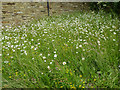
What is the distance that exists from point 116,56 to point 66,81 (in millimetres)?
1139

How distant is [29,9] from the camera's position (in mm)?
6859

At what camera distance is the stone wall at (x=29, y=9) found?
22.0 feet

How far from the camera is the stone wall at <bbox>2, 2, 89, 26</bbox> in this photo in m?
6.71

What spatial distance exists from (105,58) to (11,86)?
1.69 m

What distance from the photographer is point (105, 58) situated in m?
2.43

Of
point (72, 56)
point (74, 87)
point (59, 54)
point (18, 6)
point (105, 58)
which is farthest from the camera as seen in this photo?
point (18, 6)

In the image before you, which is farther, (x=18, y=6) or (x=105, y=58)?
(x=18, y=6)

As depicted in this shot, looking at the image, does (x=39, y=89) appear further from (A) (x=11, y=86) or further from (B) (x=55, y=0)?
(B) (x=55, y=0)

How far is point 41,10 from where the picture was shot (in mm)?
6895

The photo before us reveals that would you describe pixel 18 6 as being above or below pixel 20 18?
above

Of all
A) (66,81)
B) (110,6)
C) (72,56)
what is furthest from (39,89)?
(110,6)

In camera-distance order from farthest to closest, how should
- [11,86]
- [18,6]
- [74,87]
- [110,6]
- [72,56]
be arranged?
1. [18,6]
2. [110,6]
3. [72,56]
4. [11,86]
5. [74,87]

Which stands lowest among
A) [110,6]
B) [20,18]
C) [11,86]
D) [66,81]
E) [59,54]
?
[11,86]

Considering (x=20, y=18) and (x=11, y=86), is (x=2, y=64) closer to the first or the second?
(x=11, y=86)
